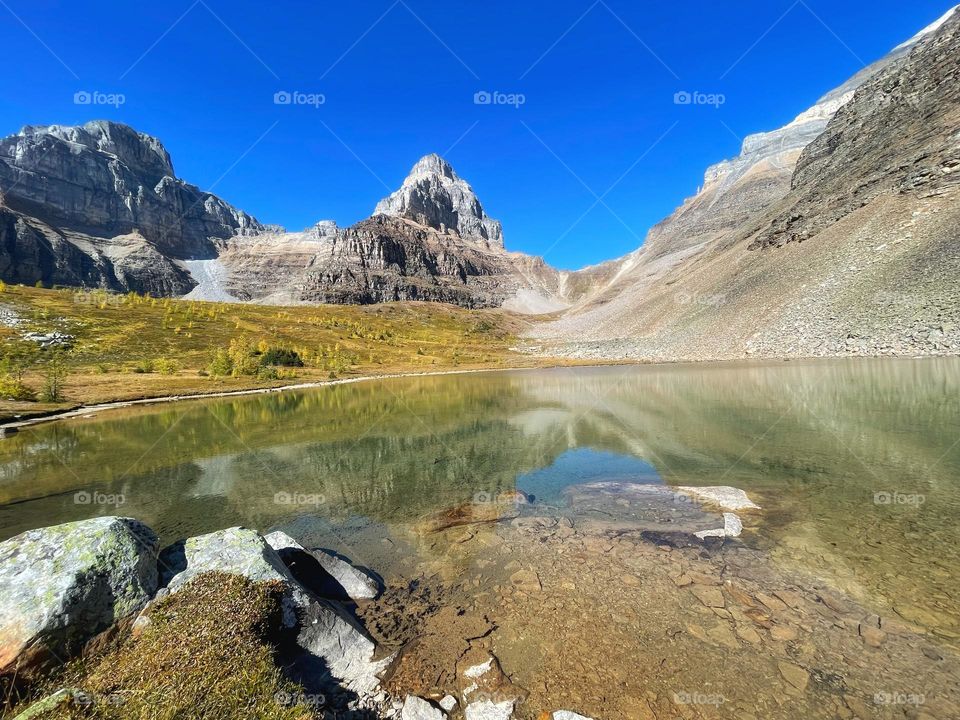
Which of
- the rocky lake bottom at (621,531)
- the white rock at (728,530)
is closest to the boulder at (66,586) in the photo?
the rocky lake bottom at (621,531)

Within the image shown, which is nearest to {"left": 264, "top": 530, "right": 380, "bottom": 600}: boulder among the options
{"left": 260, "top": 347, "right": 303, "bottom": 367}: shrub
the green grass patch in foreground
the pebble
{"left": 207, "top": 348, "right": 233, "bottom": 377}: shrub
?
the green grass patch in foreground

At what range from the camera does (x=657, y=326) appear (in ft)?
377

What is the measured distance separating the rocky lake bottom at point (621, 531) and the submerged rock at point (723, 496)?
207 millimetres

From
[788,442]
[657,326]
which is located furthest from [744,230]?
[788,442]

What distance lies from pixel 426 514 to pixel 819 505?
1299cm

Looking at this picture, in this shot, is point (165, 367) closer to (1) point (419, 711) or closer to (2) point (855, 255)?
(1) point (419, 711)

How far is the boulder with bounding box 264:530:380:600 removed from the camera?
9.95 metres

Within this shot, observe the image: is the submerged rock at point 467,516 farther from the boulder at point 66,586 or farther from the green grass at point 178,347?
the green grass at point 178,347

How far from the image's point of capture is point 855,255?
74.7m

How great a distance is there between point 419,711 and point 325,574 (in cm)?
486

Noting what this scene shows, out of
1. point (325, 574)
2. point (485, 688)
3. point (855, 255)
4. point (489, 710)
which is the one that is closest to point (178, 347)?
point (325, 574)

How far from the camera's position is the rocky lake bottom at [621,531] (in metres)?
6.98

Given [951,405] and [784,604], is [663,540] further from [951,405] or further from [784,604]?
[951,405]

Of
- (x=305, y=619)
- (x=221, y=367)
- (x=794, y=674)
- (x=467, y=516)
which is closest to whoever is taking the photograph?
(x=794, y=674)
